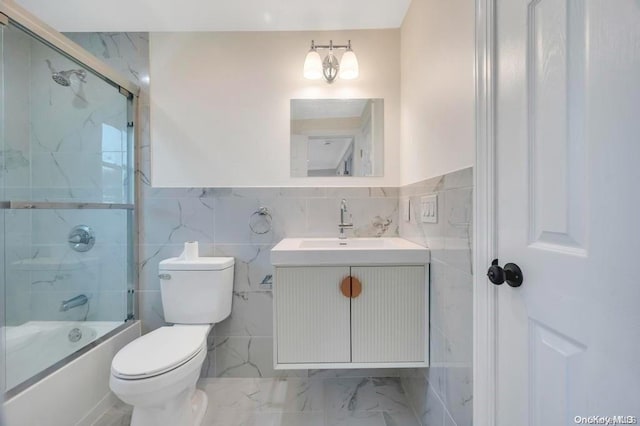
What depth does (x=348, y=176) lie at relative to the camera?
1.79 meters

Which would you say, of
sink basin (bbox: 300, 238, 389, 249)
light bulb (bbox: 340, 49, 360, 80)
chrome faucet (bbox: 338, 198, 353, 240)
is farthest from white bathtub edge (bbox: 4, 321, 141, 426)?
light bulb (bbox: 340, 49, 360, 80)

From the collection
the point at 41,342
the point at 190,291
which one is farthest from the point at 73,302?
the point at 190,291

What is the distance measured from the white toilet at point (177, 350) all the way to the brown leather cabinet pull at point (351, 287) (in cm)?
76

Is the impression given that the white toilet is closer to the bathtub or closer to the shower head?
the bathtub

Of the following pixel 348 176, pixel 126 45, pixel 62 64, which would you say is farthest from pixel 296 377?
pixel 126 45

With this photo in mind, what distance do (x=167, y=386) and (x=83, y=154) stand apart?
1452 mm

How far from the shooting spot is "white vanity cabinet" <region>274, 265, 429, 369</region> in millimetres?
1279

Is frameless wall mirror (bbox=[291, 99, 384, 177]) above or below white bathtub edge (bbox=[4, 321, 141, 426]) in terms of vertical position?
above

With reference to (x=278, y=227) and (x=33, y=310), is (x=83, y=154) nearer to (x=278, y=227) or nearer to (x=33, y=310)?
(x=33, y=310)

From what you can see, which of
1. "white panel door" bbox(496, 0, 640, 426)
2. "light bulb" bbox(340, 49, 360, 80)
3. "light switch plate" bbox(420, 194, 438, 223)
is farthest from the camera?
"light bulb" bbox(340, 49, 360, 80)

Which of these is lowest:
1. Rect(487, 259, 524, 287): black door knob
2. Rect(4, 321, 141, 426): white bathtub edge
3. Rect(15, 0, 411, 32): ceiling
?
Rect(4, 321, 141, 426): white bathtub edge

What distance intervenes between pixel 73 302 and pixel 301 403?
1454mm

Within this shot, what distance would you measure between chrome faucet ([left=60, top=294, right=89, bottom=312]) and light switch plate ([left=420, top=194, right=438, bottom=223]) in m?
2.01

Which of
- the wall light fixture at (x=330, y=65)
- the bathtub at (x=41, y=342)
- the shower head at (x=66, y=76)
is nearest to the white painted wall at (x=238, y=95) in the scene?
the wall light fixture at (x=330, y=65)
